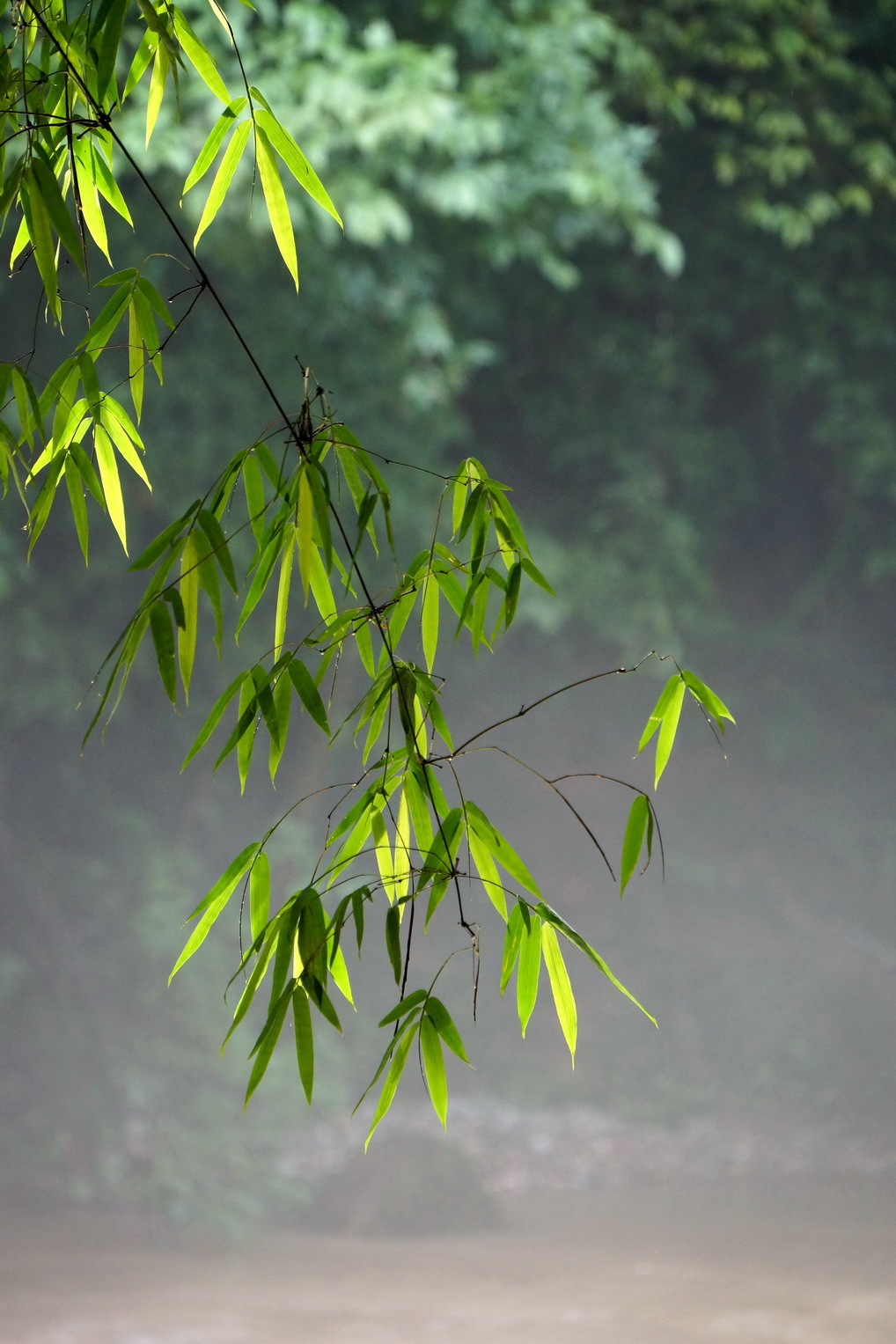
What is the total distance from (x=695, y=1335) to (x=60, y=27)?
2.43m

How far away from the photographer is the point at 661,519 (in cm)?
369

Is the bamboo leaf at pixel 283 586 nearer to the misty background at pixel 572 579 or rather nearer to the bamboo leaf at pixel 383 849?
the bamboo leaf at pixel 383 849

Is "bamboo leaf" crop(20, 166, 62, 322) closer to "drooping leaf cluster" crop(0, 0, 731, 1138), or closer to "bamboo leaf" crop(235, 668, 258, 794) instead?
"drooping leaf cluster" crop(0, 0, 731, 1138)

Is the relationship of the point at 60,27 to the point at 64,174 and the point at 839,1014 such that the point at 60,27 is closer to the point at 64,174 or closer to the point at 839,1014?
the point at 64,174

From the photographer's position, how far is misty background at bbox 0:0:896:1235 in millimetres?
2848

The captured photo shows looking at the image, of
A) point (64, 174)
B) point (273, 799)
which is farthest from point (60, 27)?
point (273, 799)

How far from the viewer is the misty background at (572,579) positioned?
2848 millimetres

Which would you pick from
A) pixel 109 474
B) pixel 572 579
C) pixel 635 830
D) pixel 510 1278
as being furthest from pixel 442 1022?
pixel 572 579

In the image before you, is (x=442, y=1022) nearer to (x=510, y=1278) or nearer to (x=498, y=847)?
(x=498, y=847)

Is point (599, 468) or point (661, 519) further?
point (599, 468)

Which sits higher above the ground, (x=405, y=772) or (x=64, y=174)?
(x=64, y=174)

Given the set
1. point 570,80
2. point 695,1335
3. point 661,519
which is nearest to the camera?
point 695,1335

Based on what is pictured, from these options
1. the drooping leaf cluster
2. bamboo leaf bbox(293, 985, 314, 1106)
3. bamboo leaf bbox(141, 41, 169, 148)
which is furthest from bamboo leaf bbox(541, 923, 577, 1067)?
bamboo leaf bbox(141, 41, 169, 148)

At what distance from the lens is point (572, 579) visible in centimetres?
350
